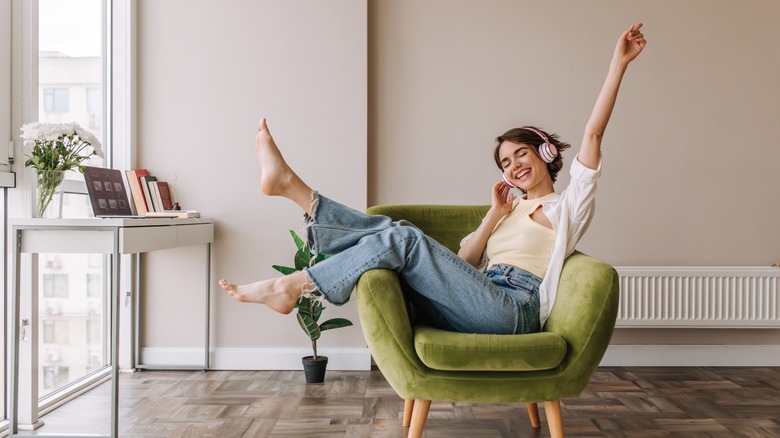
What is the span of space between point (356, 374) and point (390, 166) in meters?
1.07

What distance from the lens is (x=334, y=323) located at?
2.92m

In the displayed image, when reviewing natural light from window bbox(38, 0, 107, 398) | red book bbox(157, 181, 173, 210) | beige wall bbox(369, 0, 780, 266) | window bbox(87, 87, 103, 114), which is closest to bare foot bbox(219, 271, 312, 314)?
natural light from window bbox(38, 0, 107, 398)

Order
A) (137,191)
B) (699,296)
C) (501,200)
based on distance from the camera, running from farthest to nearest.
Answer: (699,296) < (137,191) < (501,200)

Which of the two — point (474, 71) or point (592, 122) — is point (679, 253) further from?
point (592, 122)

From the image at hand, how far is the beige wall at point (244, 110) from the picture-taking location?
315cm

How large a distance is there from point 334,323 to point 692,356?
187 centimetres

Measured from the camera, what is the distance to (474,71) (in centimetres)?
324

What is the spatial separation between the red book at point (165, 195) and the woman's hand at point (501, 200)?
1658 millimetres

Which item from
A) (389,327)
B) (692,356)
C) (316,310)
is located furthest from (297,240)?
(692,356)

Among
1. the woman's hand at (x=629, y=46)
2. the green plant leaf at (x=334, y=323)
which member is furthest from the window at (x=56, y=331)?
the woman's hand at (x=629, y=46)

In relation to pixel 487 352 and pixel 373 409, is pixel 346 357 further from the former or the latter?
pixel 487 352

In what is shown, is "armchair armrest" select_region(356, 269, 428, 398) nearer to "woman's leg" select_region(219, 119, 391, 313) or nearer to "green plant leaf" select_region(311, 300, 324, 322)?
"woman's leg" select_region(219, 119, 391, 313)

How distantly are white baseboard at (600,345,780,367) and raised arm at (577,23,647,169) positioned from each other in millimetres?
1649

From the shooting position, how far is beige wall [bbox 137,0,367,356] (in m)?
3.15
